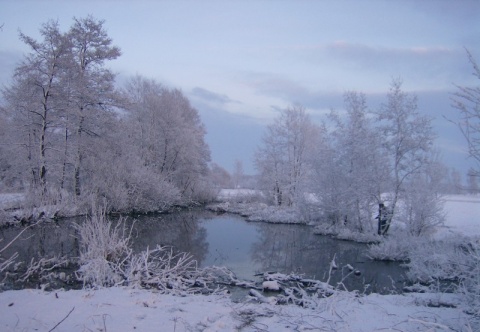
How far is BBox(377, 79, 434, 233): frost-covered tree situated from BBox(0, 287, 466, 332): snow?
456 inches

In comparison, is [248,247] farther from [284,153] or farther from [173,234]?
[284,153]

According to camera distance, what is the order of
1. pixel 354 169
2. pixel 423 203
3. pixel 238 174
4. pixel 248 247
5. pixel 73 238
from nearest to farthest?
pixel 73 238, pixel 248 247, pixel 423 203, pixel 354 169, pixel 238 174

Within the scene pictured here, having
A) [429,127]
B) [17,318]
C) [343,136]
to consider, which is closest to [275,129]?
[343,136]

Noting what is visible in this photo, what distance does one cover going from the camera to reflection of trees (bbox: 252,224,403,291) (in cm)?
1055

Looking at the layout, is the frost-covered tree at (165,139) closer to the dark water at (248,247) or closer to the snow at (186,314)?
the dark water at (248,247)

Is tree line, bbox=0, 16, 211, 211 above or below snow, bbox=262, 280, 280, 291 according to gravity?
above

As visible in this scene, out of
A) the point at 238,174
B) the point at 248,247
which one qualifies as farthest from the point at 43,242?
the point at 238,174

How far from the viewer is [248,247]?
14445 mm

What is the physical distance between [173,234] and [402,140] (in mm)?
12367

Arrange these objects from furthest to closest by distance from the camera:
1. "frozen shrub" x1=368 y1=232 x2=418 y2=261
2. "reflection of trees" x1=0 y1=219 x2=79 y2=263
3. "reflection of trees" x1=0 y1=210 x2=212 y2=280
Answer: "frozen shrub" x1=368 y1=232 x2=418 y2=261 < "reflection of trees" x1=0 y1=210 x2=212 y2=280 < "reflection of trees" x1=0 y1=219 x2=79 y2=263

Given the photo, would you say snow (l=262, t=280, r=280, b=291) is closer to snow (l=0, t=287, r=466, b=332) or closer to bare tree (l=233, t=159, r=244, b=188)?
snow (l=0, t=287, r=466, b=332)

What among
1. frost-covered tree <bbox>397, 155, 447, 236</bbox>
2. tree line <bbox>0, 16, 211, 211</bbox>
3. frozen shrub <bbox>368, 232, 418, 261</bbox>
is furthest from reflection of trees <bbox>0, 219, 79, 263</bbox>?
frost-covered tree <bbox>397, 155, 447, 236</bbox>

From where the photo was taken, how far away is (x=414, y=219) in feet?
52.6

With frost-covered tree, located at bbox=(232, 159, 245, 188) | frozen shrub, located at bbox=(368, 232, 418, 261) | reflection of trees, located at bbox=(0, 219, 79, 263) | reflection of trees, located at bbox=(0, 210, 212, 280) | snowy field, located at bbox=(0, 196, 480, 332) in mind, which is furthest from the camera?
frost-covered tree, located at bbox=(232, 159, 245, 188)
